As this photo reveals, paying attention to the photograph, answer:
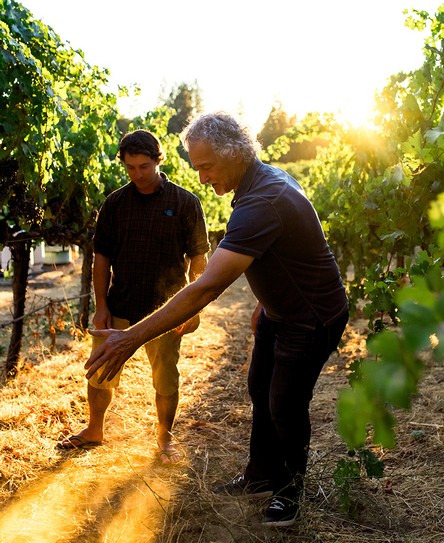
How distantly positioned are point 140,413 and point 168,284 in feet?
4.42

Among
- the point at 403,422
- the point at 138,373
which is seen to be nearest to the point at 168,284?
the point at 403,422

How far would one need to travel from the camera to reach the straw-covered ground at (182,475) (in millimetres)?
2584

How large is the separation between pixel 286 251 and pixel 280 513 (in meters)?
1.16

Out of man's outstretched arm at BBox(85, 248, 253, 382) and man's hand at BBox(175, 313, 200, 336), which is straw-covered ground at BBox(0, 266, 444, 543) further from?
man's outstretched arm at BBox(85, 248, 253, 382)

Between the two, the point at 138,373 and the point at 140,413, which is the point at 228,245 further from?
the point at 138,373

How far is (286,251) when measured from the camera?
2.35 m

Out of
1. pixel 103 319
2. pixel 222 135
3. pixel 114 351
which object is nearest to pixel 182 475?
pixel 103 319

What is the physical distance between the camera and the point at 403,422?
3975 millimetres

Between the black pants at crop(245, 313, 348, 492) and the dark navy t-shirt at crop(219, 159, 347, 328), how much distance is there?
75 mm

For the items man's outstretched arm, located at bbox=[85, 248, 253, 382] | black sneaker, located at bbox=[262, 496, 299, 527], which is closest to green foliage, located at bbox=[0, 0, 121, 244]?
man's outstretched arm, located at bbox=[85, 248, 253, 382]

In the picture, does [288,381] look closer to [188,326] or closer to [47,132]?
[188,326]

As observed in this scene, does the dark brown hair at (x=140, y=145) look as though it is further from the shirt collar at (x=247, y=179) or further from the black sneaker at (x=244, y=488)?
the black sneaker at (x=244, y=488)

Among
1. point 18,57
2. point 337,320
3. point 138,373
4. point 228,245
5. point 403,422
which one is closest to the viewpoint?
point 228,245

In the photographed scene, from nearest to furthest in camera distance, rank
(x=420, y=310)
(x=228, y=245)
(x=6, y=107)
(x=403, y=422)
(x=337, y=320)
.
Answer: (x=420, y=310) → (x=228, y=245) → (x=337, y=320) → (x=6, y=107) → (x=403, y=422)
